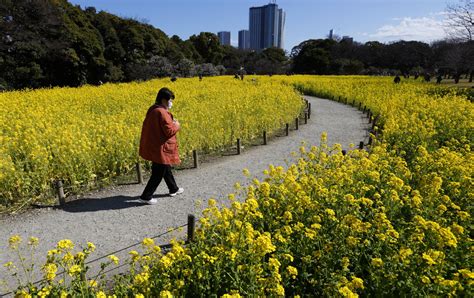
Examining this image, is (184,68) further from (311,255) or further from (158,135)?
(311,255)

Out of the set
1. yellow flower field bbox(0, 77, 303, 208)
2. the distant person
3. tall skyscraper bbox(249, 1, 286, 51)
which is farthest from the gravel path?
tall skyscraper bbox(249, 1, 286, 51)

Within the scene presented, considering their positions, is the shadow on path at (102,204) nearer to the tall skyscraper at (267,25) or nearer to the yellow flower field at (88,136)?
the yellow flower field at (88,136)

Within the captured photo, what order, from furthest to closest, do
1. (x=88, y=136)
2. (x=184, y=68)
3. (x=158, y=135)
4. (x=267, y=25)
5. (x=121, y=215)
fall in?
(x=267, y=25) → (x=184, y=68) → (x=88, y=136) → (x=158, y=135) → (x=121, y=215)

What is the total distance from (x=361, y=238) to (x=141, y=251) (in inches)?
110

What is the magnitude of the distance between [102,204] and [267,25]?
626ft

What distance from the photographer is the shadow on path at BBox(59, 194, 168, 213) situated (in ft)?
18.6

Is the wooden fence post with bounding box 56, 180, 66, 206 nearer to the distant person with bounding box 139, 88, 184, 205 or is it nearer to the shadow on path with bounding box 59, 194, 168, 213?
the shadow on path with bounding box 59, 194, 168, 213

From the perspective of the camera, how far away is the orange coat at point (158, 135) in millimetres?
5438

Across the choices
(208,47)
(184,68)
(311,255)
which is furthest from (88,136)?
(208,47)

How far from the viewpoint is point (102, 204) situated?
5855 millimetres

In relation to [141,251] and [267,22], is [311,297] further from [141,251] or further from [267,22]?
[267,22]

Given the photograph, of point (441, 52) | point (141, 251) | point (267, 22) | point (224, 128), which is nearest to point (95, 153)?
point (141, 251)

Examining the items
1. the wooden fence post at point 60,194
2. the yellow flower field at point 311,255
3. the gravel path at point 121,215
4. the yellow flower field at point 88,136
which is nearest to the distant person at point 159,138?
the gravel path at point 121,215

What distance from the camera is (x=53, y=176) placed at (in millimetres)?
6484
